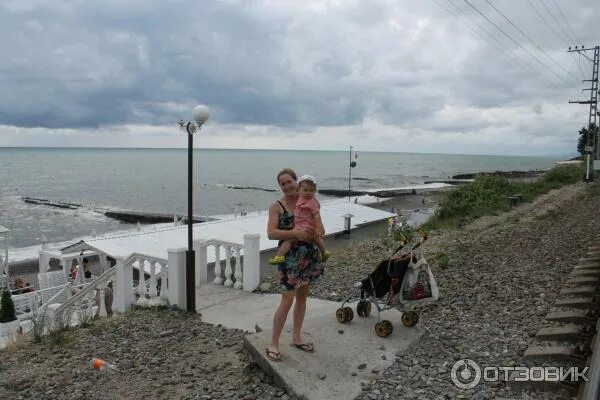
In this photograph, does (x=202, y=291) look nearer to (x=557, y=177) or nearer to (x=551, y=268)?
(x=551, y=268)

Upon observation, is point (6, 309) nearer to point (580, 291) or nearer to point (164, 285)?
point (164, 285)

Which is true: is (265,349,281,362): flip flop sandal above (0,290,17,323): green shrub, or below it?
above

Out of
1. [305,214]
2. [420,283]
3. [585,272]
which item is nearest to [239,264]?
[420,283]

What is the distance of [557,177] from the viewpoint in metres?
41.9

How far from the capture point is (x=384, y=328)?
499 cm

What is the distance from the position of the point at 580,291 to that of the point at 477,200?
19268 millimetres

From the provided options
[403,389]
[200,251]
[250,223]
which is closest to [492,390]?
[403,389]

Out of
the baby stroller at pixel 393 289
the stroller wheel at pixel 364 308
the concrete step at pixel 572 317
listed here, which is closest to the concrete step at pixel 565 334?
the concrete step at pixel 572 317

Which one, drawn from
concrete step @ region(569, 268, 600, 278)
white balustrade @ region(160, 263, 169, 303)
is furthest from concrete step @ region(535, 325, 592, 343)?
A: white balustrade @ region(160, 263, 169, 303)

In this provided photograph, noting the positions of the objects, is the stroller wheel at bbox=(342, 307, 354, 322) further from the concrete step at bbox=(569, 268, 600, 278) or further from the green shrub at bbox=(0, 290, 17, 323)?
the green shrub at bbox=(0, 290, 17, 323)

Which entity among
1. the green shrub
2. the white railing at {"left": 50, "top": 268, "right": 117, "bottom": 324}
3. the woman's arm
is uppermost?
the woman's arm

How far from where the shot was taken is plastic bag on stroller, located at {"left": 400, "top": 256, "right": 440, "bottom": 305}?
5.05 meters

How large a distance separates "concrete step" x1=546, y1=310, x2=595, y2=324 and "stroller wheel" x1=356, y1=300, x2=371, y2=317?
1.98 meters

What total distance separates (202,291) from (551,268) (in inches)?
236
